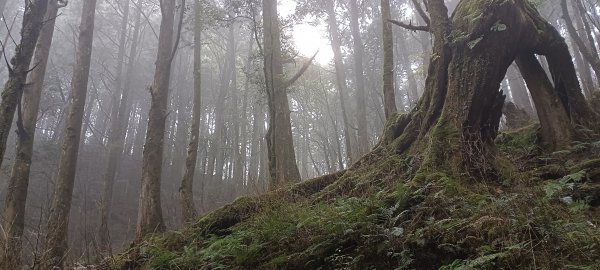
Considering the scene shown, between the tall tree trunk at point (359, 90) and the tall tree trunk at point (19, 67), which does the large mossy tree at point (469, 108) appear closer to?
the tall tree trunk at point (19, 67)

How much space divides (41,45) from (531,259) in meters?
9.75

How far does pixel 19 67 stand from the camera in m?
4.81

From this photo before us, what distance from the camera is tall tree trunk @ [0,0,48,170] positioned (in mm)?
4652

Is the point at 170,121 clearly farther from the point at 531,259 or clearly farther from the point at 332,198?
the point at 531,259

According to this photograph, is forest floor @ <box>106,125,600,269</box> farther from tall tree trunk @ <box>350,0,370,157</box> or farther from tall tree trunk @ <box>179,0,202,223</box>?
tall tree trunk @ <box>350,0,370,157</box>

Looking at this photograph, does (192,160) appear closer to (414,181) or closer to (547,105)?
(414,181)

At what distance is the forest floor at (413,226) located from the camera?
10.4 ft

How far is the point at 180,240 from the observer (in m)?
5.67

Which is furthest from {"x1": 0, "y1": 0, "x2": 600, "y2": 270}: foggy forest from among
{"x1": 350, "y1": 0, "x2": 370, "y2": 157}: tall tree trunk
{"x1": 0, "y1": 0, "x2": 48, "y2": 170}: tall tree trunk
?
{"x1": 350, "y1": 0, "x2": 370, "y2": 157}: tall tree trunk

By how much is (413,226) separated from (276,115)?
6000 mm

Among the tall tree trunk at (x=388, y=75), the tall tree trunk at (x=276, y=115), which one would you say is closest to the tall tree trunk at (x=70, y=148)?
the tall tree trunk at (x=276, y=115)

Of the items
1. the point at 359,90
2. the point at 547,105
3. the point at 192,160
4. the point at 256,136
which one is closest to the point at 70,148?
the point at 192,160

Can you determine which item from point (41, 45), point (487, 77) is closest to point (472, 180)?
point (487, 77)

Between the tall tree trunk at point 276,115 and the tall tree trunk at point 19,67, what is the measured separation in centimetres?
448
